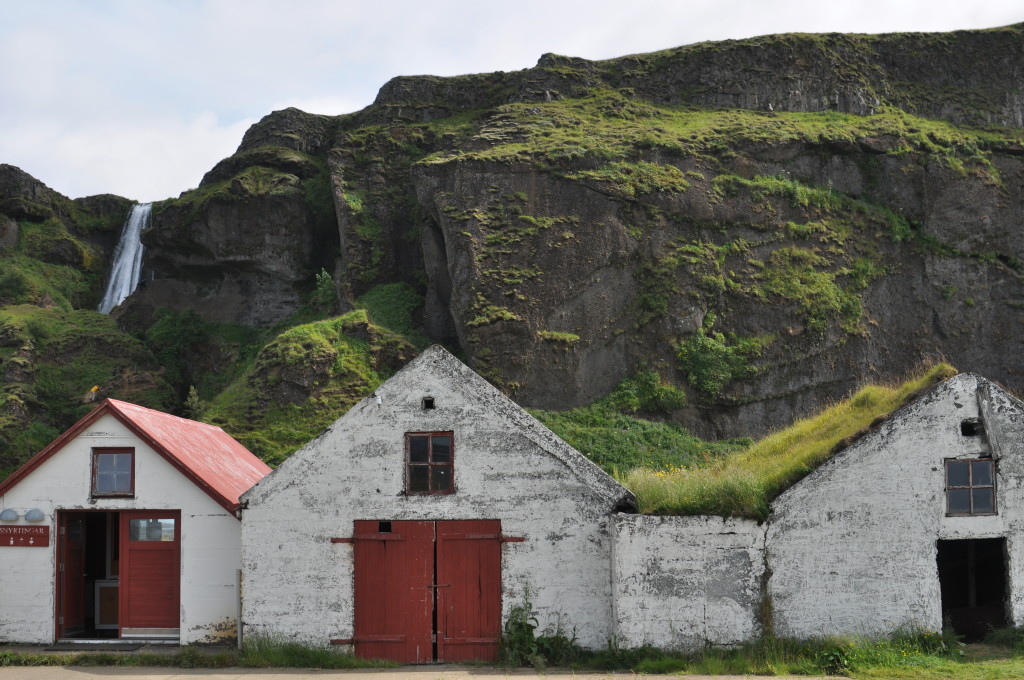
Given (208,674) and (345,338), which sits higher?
(345,338)

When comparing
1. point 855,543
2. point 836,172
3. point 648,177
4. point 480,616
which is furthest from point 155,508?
point 836,172

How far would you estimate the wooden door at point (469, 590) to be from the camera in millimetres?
16109

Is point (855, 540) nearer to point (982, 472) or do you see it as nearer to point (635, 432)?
point (982, 472)

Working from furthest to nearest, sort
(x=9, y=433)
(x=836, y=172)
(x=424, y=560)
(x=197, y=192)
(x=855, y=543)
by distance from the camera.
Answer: (x=197, y=192)
(x=836, y=172)
(x=9, y=433)
(x=424, y=560)
(x=855, y=543)

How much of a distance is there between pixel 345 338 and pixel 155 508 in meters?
18.4

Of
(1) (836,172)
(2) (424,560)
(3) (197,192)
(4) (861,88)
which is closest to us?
(2) (424,560)

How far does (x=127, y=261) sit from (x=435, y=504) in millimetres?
39880

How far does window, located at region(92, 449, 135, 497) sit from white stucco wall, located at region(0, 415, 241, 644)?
0.42 ft

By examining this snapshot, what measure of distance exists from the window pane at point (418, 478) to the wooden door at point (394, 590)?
56cm

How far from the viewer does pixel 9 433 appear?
34.8 meters

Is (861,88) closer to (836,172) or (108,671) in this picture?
(836,172)

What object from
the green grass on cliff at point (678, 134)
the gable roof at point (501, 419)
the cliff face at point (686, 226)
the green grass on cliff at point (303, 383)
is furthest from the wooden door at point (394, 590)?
the green grass on cliff at point (678, 134)

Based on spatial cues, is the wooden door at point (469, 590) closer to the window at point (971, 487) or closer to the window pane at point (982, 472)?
the window at point (971, 487)

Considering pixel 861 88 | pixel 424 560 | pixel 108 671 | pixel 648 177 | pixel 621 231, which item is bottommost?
pixel 108 671
